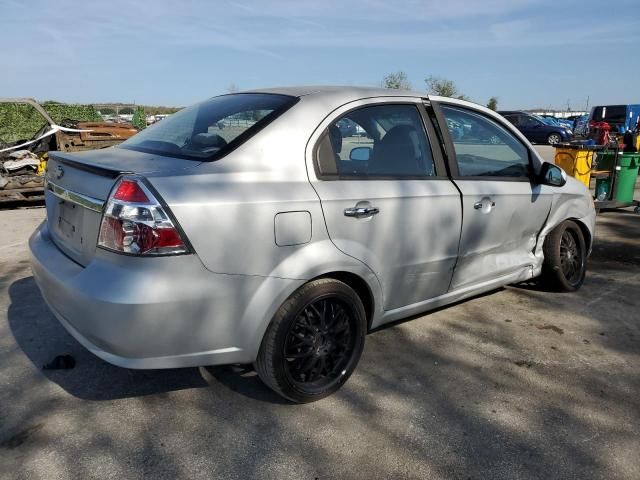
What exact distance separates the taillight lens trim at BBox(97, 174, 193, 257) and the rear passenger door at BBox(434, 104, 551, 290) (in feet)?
6.20

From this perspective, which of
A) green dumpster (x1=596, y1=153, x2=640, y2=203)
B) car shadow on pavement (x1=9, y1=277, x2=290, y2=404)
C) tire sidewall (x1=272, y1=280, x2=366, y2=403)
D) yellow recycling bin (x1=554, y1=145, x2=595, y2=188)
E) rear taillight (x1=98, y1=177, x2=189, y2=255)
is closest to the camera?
rear taillight (x1=98, y1=177, x2=189, y2=255)

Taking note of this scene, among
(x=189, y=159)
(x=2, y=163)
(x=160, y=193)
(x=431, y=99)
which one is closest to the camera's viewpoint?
(x=160, y=193)

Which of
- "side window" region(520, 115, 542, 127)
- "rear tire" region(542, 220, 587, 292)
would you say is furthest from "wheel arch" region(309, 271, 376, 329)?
"side window" region(520, 115, 542, 127)

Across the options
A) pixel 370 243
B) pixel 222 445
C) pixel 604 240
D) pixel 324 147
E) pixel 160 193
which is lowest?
pixel 222 445

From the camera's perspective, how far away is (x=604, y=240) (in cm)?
681

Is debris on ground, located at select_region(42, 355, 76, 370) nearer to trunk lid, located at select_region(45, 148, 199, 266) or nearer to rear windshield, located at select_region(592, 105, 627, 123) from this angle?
trunk lid, located at select_region(45, 148, 199, 266)

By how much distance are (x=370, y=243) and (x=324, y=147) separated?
0.57m

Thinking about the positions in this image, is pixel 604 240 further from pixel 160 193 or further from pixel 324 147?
pixel 160 193

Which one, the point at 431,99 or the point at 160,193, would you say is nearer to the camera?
the point at 160,193

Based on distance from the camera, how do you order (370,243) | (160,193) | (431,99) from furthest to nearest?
1. (431,99)
2. (370,243)
3. (160,193)

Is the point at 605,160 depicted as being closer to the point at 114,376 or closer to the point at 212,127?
the point at 212,127

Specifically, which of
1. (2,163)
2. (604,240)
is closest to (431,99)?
(604,240)

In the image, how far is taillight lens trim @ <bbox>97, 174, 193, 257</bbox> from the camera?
226cm

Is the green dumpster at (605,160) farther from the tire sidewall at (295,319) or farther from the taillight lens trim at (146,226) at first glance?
the taillight lens trim at (146,226)
